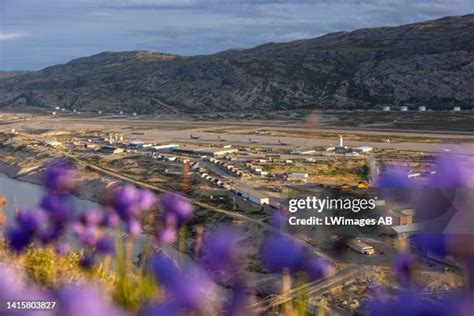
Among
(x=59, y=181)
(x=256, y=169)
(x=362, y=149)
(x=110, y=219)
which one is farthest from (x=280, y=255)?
(x=362, y=149)

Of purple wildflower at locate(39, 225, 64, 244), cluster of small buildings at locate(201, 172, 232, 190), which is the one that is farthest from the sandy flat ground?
purple wildflower at locate(39, 225, 64, 244)

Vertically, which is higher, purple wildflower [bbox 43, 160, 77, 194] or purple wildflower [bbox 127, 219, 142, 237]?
purple wildflower [bbox 43, 160, 77, 194]

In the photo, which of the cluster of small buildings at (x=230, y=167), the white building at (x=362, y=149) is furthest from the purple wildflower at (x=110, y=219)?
the white building at (x=362, y=149)

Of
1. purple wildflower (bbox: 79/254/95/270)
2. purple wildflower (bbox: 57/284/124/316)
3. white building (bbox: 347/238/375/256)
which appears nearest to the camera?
purple wildflower (bbox: 57/284/124/316)

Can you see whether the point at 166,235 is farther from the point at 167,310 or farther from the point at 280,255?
the point at 167,310

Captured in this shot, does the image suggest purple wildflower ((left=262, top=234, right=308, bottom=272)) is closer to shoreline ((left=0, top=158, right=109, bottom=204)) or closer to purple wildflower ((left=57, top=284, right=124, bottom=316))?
purple wildflower ((left=57, top=284, right=124, bottom=316))

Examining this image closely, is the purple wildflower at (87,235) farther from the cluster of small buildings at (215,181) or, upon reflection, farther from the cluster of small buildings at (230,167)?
the cluster of small buildings at (230,167)

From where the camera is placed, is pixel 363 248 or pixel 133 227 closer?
pixel 133 227

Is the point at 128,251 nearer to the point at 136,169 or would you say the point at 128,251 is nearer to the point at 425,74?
the point at 136,169
